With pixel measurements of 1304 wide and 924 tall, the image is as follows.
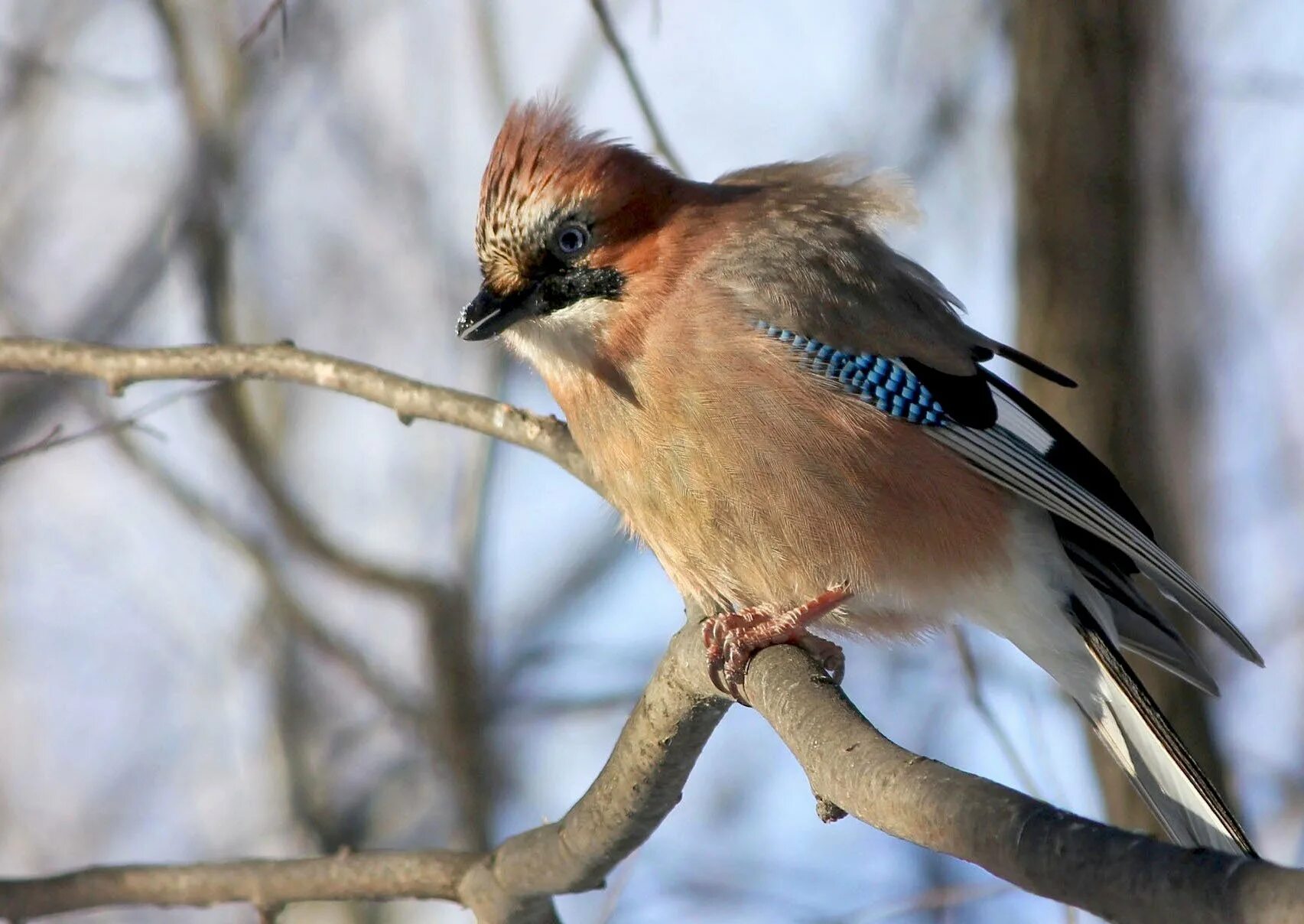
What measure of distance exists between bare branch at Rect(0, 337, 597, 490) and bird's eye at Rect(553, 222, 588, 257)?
1.41 feet

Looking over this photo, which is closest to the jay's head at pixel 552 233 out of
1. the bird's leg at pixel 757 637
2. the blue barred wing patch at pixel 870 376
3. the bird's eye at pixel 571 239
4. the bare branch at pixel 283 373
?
the bird's eye at pixel 571 239

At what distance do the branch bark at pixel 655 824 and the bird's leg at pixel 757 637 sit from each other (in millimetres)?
35

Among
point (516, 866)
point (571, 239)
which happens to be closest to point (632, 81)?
point (571, 239)

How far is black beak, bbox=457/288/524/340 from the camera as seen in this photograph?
3.57 m

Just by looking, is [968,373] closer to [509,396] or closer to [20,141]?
[509,396]

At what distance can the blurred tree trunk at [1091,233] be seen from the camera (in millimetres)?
4652

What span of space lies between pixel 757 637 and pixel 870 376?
847 millimetres

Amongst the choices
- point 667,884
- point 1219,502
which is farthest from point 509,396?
point 1219,502

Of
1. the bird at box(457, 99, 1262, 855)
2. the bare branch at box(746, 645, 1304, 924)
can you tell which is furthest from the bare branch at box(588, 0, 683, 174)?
the bare branch at box(746, 645, 1304, 924)

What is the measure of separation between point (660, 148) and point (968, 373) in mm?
1058

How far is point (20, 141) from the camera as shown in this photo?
263 inches

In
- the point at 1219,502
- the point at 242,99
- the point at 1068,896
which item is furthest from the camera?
the point at 242,99

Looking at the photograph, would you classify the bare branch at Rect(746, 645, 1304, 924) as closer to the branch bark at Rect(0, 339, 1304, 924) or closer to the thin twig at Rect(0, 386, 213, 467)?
the branch bark at Rect(0, 339, 1304, 924)

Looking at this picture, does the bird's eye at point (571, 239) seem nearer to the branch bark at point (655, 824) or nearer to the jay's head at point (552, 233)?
the jay's head at point (552, 233)
